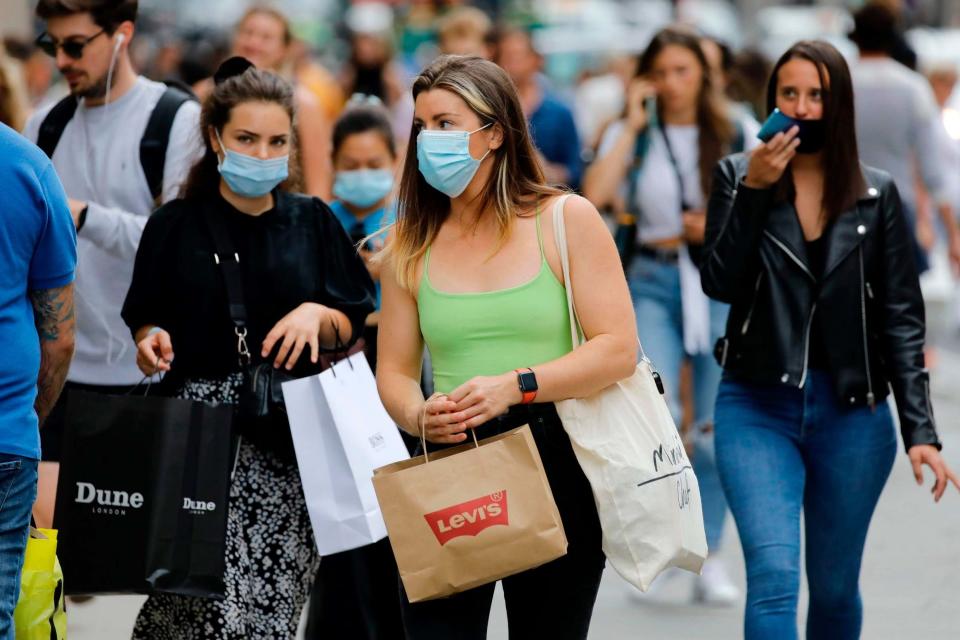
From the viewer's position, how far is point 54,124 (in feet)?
17.9

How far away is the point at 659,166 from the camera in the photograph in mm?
7047

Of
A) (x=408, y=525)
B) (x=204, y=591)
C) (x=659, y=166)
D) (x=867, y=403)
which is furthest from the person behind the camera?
(x=659, y=166)

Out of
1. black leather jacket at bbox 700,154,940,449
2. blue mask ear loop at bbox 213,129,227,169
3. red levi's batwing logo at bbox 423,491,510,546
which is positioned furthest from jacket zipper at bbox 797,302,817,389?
blue mask ear loop at bbox 213,129,227,169

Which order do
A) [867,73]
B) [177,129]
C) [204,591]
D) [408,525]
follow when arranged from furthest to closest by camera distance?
[867,73], [177,129], [204,591], [408,525]

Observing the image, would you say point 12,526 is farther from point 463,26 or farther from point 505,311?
point 463,26

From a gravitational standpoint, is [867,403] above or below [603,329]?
below

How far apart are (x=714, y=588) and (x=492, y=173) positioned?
322cm

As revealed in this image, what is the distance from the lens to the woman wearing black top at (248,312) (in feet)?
15.0

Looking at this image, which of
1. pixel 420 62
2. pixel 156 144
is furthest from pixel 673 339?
pixel 420 62

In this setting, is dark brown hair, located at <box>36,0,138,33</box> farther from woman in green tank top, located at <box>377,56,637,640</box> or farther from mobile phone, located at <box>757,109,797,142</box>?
mobile phone, located at <box>757,109,797,142</box>

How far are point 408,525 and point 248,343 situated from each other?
1119mm

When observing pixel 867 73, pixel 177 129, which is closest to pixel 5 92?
pixel 177 129

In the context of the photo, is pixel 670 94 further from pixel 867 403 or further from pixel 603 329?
pixel 603 329

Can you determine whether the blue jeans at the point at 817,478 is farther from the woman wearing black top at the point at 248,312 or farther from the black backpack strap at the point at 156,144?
the black backpack strap at the point at 156,144
